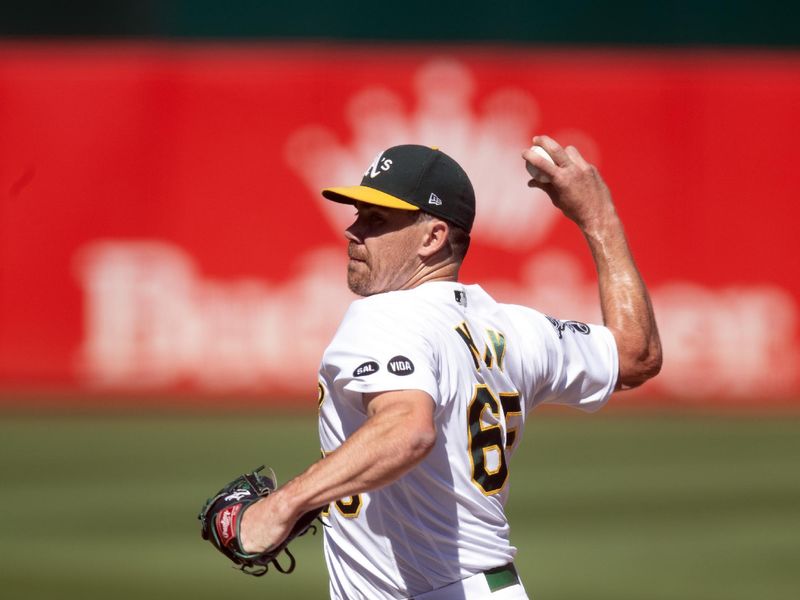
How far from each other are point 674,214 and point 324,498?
440 inches

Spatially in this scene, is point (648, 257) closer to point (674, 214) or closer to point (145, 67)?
point (674, 214)

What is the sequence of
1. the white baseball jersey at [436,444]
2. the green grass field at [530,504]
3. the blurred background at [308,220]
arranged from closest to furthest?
1. the white baseball jersey at [436,444]
2. the green grass field at [530,504]
3. the blurred background at [308,220]

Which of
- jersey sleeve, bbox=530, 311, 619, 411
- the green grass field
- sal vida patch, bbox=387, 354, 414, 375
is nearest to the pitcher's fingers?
jersey sleeve, bbox=530, 311, 619, 411

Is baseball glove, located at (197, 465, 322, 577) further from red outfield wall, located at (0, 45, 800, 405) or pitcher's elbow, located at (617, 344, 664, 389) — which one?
red outfield wall, located at (0, 45, 800, 405)

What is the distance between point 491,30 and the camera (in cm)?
1664

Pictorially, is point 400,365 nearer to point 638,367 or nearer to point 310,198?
point 638,367

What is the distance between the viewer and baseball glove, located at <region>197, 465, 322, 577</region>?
125 inches

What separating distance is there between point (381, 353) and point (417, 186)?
588 millimetres

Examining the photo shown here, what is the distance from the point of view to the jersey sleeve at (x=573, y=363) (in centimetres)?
389

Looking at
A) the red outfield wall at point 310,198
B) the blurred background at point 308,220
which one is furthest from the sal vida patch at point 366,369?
the red outfield wall at point 310,198

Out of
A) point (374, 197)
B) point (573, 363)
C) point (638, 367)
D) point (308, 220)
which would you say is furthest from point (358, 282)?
point (308, 220)

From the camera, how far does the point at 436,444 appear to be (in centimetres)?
345

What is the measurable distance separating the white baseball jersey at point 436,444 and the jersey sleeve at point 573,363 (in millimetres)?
152

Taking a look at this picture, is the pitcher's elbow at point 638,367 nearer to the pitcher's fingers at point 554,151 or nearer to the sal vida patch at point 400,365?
the pitcher's fingers at point 554,151
